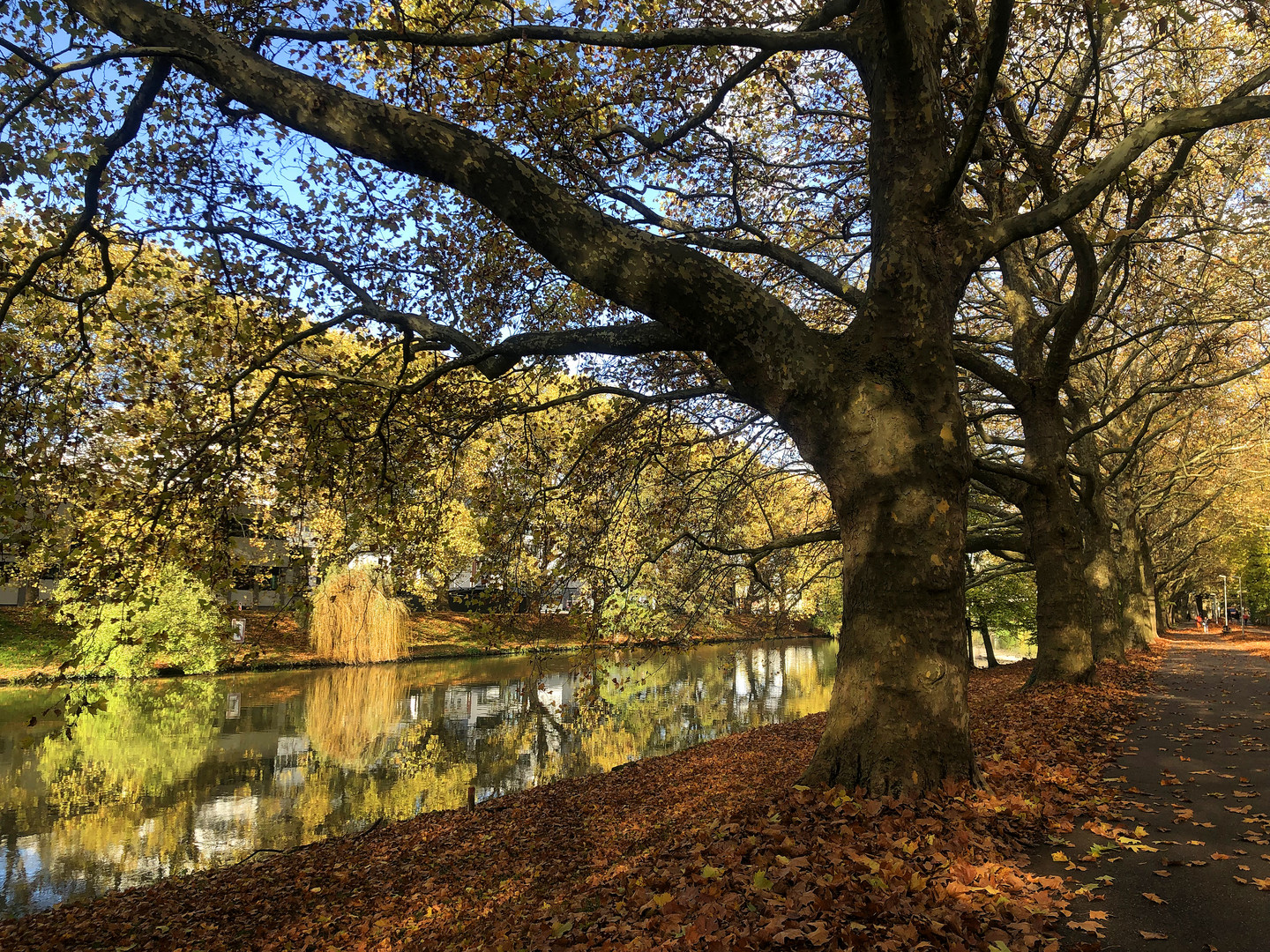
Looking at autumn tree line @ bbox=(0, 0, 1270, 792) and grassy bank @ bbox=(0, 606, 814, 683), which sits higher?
autumn tree line @ bbox=(0, 0, 1270, 792)

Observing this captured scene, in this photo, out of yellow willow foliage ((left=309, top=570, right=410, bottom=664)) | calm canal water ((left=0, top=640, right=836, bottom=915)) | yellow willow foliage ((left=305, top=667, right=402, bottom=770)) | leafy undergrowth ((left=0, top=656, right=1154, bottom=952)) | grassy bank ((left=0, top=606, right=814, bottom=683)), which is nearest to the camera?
leafy undergrowth ((left=0, top=656, right=1154, bottom=952))

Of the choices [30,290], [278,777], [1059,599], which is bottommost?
[278,777]

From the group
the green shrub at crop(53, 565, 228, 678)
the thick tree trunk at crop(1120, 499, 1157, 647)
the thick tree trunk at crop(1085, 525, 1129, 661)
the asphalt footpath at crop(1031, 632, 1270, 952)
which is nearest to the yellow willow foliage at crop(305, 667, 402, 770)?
the green shrub at crop(53, 565, 228, 678)

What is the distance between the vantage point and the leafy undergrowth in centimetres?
366

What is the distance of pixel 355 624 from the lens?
3100cm

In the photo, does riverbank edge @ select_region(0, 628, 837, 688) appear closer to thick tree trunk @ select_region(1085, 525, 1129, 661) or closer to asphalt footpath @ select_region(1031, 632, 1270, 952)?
asphalt footpath @ select_region(1031, 632, 1270, 952)

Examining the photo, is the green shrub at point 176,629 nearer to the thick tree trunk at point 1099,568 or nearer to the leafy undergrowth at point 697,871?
the leafy undergrowth at point 697,871

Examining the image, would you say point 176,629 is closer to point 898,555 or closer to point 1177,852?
point 898,555

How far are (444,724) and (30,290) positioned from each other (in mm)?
15227

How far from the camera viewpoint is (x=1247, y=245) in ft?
50.1

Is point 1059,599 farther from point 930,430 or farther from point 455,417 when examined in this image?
point 455,417

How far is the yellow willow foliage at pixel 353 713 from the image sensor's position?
17.3 metres

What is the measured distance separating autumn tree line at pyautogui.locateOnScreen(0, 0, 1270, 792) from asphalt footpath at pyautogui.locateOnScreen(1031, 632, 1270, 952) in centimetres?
114

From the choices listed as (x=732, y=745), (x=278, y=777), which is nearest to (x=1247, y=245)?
(x=732, y=745)
